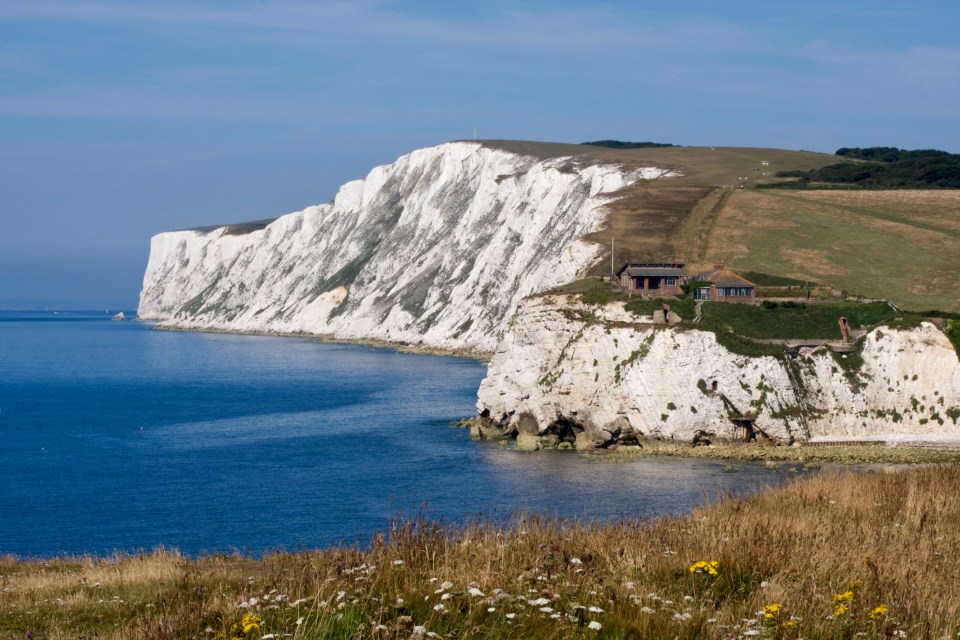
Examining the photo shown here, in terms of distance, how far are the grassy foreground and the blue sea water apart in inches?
73.9

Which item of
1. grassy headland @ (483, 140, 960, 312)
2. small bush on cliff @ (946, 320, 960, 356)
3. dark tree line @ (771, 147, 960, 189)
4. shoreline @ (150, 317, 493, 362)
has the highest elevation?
dark tree line @ (771, 147, 960, 189)

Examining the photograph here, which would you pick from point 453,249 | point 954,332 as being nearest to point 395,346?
point 453,249

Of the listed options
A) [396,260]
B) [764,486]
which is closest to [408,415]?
[764,486]

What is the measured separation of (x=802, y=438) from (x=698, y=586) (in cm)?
4993

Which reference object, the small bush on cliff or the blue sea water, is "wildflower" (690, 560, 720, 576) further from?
the small bush on cliff

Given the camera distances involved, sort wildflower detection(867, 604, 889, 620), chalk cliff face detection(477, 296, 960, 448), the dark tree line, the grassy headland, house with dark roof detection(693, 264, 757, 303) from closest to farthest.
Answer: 1. wildflower detection(867, 604, 889, 620)
2. chalk cliff face detection(477, 296, 960, 448)
3. house with dark roof detection(693, 264, 757, 303)
4. the grassy headland
5. the dark tree line

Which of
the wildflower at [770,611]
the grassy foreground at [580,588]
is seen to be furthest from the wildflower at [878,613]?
the wildflower at [770,611]

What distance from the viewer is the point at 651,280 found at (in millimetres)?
71375

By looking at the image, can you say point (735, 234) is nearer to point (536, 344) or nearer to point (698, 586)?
point (536, 344)

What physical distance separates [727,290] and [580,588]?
6278 cm

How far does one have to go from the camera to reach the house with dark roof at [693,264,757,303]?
70000 mm

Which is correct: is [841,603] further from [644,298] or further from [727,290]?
[727,290]

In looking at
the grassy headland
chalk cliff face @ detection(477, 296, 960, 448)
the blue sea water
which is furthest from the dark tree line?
chalk cliff face @ detection(477, 296, 960, 448)

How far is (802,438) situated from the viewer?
5725 cm
